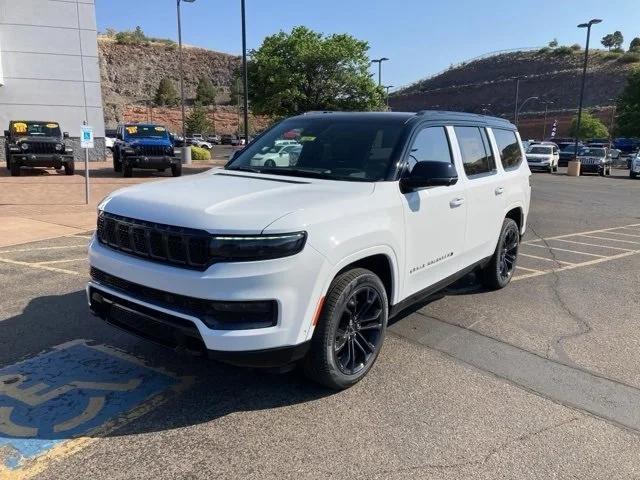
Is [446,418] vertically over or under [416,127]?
under

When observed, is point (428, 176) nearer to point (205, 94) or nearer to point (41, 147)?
point (41, 147)

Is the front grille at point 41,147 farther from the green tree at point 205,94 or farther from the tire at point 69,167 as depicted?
the green tree at point 205,94

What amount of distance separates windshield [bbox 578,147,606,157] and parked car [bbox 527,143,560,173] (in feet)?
5.24

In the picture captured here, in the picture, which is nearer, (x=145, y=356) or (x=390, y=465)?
(x=390, y=465)

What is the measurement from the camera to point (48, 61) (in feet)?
82.6

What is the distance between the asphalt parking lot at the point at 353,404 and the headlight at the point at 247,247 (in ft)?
3.33

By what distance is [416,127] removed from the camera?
4.23 metres

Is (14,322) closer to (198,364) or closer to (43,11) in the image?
(198,364)

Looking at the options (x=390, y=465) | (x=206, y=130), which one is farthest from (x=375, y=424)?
(x=206, y=130)

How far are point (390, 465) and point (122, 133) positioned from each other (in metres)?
20.1

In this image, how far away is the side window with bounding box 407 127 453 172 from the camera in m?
4.17

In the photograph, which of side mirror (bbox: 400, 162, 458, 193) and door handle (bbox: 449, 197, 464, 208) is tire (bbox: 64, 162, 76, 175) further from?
side mirror (bbox: 400, 162, 458, 193)

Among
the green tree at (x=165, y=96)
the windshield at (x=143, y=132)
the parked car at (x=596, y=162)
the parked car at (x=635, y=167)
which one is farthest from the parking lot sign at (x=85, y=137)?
the green tree at (x=165, y=96)

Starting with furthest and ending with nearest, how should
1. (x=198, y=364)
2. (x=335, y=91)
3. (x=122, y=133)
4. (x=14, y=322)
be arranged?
(x=335, y=91), (x=122, y=133), (x=14, y=322), (x=198, y=364)
